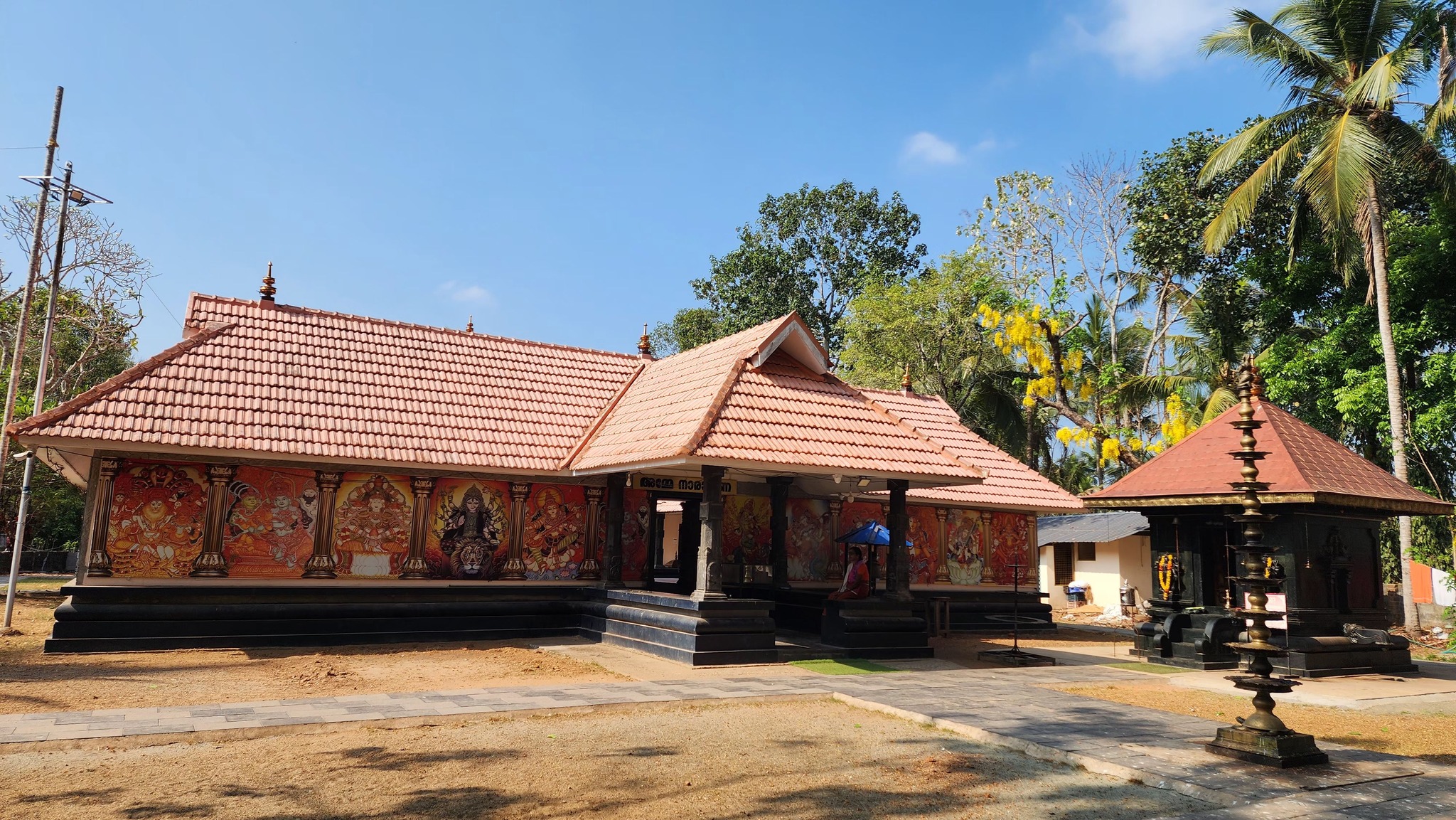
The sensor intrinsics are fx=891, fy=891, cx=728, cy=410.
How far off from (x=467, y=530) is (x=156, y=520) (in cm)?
424

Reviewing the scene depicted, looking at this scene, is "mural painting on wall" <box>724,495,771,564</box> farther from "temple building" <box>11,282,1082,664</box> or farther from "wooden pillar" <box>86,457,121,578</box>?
"wooden pillar" <box>86,457,121,578</box>

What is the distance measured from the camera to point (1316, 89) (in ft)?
65.1

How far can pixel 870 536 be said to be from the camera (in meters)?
16.3

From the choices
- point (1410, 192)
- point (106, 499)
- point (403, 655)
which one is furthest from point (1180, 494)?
point (1410, 192)

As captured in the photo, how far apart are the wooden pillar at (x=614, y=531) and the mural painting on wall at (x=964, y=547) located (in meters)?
7.79

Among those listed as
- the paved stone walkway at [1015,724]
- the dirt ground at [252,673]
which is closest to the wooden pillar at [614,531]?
the dirt ground at [252,673]

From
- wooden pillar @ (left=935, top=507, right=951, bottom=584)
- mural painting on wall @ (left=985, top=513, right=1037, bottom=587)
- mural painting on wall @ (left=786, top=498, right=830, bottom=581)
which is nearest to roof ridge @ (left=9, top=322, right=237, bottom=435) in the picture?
mural painting on wall @ (left=786, top=498, right=830, bottom=581)

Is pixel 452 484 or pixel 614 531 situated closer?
pixel 452 484

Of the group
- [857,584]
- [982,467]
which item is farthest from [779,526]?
[982,467]

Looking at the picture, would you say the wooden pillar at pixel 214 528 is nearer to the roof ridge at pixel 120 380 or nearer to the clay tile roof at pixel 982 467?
the roof ridge at pixel 120 380

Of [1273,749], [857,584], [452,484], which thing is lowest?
[1273,749]

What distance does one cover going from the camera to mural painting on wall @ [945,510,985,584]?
19109 mm

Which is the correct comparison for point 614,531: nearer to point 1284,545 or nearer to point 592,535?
point 592,535

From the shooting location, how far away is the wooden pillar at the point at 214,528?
12539 mm
